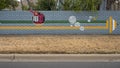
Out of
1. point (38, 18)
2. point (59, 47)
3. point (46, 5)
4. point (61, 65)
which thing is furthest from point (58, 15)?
point (61, 65)

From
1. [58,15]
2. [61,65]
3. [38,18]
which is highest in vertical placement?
[58,15]

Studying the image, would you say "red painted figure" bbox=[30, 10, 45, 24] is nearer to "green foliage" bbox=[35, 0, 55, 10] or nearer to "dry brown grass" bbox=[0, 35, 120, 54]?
"dry brown grass" bbox=[0, 35, 120, 54]

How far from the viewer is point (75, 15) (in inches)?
819

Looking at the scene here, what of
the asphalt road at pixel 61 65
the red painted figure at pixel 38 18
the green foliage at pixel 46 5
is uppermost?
the green foliage at pixel 46 5

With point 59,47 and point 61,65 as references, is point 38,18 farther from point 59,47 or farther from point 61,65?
point 61,65

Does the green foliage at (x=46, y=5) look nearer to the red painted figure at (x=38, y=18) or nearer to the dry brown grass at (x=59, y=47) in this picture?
the red painted figure at (x=38, y=18)

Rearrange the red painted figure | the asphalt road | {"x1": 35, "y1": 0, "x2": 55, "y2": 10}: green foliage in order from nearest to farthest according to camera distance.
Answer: the asphalt road
the red painted figure
{"x1": 35, "y1": 0, "x2": 55, "y2": 10}: green foliage

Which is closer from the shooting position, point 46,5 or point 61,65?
point 61,65

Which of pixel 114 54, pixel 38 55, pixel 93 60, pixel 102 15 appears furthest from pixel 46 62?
pixel 102 15

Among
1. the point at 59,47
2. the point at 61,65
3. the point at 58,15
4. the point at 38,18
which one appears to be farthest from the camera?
the point at 58,15

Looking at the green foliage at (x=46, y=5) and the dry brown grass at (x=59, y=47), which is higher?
the green foliage at (x=46, y=5)

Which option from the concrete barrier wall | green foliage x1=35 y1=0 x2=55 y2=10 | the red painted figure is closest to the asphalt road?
the red painted figure

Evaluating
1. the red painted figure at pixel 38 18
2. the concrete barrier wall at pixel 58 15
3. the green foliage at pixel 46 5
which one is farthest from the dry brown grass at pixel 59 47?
the green foliage at pixel 46 5

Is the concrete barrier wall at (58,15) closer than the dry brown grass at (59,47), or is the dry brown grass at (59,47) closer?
the dry brown grass at (59,47)
